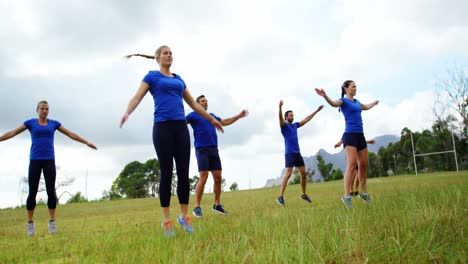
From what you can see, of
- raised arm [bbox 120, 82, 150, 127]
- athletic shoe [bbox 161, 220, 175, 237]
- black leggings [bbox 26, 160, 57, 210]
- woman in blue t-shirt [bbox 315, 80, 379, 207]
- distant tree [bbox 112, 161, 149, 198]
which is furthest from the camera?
distant tree [bbox 112, 161, 149, 198]

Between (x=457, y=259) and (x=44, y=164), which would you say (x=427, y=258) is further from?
(x=44, y=164)

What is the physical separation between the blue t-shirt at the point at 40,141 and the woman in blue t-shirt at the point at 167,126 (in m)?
3.68

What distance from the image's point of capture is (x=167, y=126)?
507 cm

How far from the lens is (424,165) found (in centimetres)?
5816

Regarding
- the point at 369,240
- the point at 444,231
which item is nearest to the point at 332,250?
the point at 369,240

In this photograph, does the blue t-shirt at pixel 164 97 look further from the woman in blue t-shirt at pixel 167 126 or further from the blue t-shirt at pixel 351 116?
the blue t-shirt at pixel 351 116

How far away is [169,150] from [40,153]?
3946 mm

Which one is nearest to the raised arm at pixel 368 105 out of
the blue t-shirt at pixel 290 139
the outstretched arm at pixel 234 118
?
the blue t-shirt at pixel 290 139

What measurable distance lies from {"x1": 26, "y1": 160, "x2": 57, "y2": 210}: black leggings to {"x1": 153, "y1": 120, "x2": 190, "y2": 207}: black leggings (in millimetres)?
3734

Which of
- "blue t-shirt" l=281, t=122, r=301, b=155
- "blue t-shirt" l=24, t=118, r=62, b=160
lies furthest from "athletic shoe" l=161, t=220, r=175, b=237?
"blue t-shirt" l=281, t=122, r=301, b=155

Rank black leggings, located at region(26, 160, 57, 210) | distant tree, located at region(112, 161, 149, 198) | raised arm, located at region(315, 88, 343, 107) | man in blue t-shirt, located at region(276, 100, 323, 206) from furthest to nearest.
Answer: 1. distant tree, located at region(112, 161, 149, 198)
2. man in blue t-shirt, located at region(276, 100, 323, 206)
3. black leggings, located at region(26, 160, 57, 210)
4. raised arm, located at region(315, 88, 343, 107)

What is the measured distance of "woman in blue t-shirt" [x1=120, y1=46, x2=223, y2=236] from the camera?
505cm

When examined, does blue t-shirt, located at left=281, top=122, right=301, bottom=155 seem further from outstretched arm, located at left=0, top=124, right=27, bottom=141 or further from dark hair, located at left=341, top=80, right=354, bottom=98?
Result: outstretched arm, located at left=0, top=124, right=27, bottom=141

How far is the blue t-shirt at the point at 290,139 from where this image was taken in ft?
33.3
